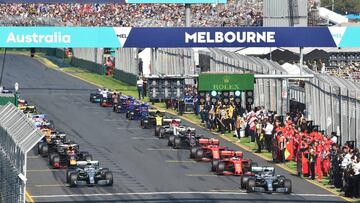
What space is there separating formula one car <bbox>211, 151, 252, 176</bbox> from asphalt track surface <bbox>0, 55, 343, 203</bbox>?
0.35 meters

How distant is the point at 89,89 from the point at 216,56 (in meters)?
16.0

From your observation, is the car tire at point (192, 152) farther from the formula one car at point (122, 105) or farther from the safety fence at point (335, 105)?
the formula one car at point (122, 105)

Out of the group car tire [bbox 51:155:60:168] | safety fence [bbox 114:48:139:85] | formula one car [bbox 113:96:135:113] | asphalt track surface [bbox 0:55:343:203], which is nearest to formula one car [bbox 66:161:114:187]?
asphalt track surface [bbox 0:55:343:203]

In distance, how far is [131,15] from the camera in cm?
9269

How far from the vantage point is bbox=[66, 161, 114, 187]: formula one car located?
4012 cm

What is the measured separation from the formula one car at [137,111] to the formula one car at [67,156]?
50.3 feet

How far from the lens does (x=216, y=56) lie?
66375 millimetres

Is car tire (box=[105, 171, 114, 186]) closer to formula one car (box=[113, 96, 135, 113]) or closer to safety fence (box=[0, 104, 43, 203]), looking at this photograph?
safety fence (box=[0, 104, 43, 203])

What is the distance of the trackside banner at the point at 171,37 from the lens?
37812 mm

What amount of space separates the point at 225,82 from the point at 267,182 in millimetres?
6398

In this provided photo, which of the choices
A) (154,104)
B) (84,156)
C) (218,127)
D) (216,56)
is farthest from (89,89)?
(84,156)

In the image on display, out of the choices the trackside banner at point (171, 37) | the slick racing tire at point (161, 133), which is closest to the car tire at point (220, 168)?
the trackside banner at point (171, 37)

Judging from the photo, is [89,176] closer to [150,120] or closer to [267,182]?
[267,182]

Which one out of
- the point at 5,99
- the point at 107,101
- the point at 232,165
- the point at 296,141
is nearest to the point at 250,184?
the point at 232,165
